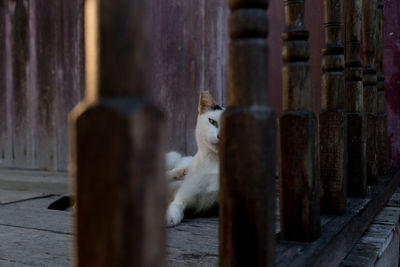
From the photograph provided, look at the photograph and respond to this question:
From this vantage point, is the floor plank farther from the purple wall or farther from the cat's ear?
the purple wall

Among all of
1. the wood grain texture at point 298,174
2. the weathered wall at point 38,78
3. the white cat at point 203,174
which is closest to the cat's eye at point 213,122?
the white cat at point 203,174

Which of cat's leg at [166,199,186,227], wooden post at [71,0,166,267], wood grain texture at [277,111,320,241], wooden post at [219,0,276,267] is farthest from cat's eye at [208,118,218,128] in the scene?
wooden post at [71,0,166,267]

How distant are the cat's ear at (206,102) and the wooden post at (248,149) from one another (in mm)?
954

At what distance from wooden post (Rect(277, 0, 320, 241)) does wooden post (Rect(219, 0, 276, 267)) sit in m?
0.28

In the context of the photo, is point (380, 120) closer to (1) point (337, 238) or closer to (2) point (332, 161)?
(2) point (332, 161)

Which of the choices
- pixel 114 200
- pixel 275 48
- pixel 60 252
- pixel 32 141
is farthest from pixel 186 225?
pixel 32 141

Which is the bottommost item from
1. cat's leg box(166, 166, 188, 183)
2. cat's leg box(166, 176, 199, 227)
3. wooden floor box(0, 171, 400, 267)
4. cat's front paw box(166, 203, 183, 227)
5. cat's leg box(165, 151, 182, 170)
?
wooden floor box(0, 171, 400, 267)

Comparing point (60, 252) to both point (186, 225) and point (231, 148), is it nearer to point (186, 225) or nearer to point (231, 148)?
point (186, 225)

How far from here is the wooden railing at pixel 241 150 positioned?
38cm

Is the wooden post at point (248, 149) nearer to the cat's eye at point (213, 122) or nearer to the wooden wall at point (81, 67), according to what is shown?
the cat's eye at point (213, 122)

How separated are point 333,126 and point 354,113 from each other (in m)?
0.31

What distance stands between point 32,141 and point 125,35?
3081mm

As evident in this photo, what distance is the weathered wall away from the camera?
3.01 metres

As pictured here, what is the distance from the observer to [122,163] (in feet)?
1.24
